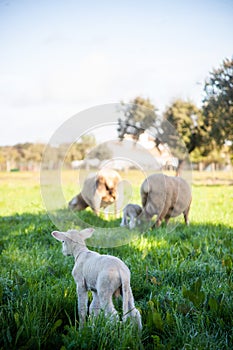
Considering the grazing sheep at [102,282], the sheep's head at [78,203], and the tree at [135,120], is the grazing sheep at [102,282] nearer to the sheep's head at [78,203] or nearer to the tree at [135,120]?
the tree at [135,120]

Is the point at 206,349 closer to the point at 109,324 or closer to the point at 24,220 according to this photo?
the point at 109,324

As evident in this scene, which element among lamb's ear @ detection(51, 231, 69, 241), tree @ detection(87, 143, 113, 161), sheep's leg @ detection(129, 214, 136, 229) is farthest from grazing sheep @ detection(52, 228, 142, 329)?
sheep's leg @ detection(129, 214, 136, 229)

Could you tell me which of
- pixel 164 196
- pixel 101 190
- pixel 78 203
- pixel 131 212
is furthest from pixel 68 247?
pixel 78 203

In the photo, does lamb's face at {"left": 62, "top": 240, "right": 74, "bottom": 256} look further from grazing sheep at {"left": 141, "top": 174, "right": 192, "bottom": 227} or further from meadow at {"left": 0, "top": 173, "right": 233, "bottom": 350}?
grazing sheep at {"left": 141, "top": 174, "right": 192, "bottom": 227}

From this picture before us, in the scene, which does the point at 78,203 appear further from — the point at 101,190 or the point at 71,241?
the point at 71,241

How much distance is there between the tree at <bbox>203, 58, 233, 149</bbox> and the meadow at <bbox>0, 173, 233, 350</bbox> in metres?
15.6

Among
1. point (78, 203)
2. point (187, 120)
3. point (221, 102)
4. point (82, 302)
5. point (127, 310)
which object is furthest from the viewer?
point (187, 120)

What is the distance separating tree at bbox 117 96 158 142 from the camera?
4.24 meters

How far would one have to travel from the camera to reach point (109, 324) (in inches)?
93.7

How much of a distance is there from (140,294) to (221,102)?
18981mm

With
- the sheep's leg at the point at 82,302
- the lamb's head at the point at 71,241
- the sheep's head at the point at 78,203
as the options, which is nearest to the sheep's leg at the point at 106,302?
the sheep's leg at the point at 82,302

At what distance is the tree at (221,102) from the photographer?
20.5 m

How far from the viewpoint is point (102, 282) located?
8.30 ft

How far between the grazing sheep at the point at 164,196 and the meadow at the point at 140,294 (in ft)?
1.33
